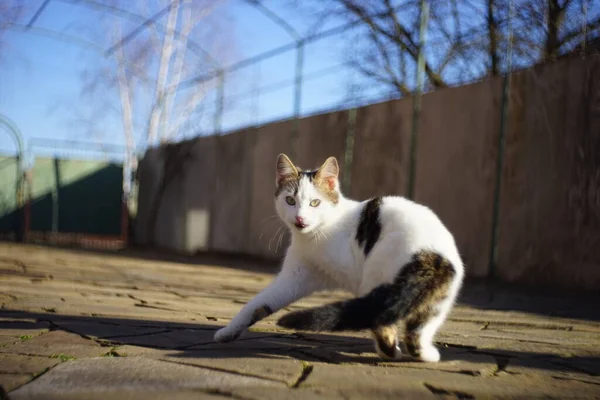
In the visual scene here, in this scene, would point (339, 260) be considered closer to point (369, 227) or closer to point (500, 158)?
point (369, 227)

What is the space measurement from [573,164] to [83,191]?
13.9 metres

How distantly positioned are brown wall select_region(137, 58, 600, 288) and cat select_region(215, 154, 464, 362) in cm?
219

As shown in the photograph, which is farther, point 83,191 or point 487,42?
point 83,191

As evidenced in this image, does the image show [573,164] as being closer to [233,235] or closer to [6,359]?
[6,359]

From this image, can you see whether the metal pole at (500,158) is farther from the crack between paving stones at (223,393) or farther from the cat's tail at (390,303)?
the crack between paving stones at (223,393)

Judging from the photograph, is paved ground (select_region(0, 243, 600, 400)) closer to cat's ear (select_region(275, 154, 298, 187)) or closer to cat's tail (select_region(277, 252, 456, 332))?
cat's tail (select_region(277, 252, 456, 332))

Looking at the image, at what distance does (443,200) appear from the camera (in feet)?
24.5

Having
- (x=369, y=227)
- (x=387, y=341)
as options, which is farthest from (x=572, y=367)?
(x=369, y=227)

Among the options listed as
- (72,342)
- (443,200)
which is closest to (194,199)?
(443,200)

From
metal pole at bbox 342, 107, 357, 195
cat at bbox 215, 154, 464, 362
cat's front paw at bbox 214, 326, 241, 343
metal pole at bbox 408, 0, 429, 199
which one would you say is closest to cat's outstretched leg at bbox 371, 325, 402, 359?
cat at bbox 215, 154, 464, 362

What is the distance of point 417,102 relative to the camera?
7988 mm

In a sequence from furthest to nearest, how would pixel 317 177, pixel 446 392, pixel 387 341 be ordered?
1. pixel 317 177
2. pixel 387 341
3. pixel 446 392

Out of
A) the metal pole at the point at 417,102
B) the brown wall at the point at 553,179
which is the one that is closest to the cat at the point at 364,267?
the brown wall at the point at 553,179

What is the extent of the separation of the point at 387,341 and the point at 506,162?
484cm
